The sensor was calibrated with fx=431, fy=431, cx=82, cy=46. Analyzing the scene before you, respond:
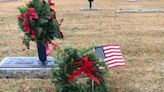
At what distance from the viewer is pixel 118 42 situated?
1331 centimetres

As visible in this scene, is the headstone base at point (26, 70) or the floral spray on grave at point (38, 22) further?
the headstone base at point (26, 70)

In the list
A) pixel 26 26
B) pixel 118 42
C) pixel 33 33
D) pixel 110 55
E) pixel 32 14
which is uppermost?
pixel 32 14

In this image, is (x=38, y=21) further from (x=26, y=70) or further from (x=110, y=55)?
(x=110, y=55)

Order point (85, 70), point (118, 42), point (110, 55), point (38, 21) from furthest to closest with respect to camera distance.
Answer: point (118, 42) → point (38, 21) → point (110, 55) → point (85, 70)

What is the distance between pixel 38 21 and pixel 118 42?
5.53 meters

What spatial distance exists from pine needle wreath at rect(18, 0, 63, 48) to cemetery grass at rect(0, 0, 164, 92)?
888 millimetres

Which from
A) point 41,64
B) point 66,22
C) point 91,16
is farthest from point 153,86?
point 91,16

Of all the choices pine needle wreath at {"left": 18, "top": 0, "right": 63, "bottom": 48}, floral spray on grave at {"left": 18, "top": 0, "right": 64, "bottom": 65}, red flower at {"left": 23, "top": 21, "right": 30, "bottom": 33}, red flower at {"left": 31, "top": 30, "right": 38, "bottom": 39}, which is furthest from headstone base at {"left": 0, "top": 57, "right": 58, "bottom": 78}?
red flower at {"left": 23, "top": 21, "right": 30, "bottom": 33}

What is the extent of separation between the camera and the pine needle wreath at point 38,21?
808cm

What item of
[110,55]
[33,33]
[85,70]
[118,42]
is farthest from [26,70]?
[118,42]

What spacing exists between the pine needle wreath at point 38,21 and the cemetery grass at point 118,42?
0.89m

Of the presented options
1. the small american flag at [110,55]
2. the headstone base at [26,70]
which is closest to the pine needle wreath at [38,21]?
the headstone base at [26,70]

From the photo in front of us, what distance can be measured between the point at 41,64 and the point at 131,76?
1.86 meters

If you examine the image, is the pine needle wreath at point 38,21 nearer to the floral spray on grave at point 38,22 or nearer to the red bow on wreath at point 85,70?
the floral spray on grave at point 38,22
